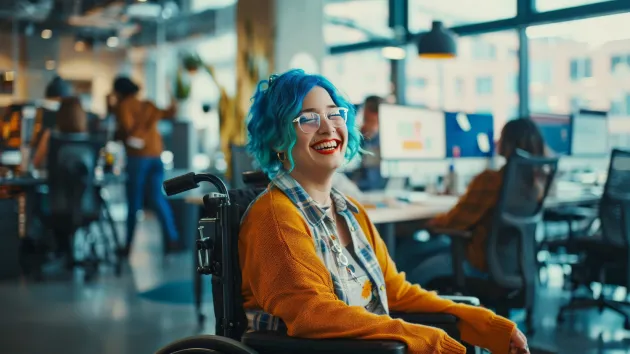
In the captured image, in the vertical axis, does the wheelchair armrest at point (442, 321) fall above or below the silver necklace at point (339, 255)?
below

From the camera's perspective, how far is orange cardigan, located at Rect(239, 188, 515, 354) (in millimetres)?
1542

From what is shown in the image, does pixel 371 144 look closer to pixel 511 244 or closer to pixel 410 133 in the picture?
pixel 410 133

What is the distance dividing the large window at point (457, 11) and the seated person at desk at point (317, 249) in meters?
5.45

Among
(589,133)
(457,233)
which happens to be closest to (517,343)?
(457,233)

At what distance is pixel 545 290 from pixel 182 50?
907 cm

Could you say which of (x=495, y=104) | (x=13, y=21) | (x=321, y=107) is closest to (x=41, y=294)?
(x=321, y=107)

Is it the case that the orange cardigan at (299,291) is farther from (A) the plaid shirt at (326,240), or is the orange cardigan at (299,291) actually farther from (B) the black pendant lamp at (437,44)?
(B) the black pendant lamp at (437,44)

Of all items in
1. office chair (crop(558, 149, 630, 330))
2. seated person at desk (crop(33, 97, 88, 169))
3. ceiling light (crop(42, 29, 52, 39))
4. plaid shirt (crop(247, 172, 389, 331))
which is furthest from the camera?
ceiling light (crop(42, 29, 52, 39))

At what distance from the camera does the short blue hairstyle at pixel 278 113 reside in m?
1.74

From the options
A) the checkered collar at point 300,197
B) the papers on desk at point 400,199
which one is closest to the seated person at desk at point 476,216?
the papers on desk at point 400,199

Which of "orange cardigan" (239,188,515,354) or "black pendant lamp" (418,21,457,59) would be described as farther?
"black pendant lamp" (418,21,457,59)

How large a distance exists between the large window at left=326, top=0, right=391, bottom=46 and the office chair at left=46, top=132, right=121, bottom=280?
3.91m

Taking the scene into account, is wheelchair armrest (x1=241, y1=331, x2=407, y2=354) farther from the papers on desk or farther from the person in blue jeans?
the person in blue jeans

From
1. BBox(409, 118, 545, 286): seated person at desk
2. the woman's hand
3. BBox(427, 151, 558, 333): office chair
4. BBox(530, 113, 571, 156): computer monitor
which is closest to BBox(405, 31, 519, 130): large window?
BBox(530, 113, 571, 156): computer monitor
